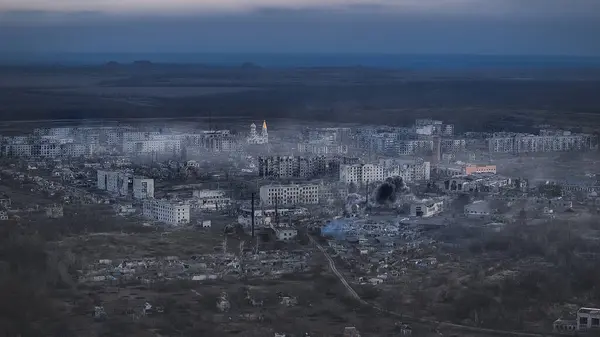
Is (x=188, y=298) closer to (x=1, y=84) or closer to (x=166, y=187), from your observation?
(x=166, y=187)

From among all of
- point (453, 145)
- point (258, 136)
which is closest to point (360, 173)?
point (453, 145)

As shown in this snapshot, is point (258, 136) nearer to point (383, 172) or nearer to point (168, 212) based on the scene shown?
point (383, 172)

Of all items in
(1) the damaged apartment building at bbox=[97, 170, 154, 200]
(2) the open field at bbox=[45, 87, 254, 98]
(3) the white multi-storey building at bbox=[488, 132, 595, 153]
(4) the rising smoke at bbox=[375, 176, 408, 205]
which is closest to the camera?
(4) the rising smoke at bbox=[375, 176, 408, 205]

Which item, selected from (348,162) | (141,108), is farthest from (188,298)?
(141,108)

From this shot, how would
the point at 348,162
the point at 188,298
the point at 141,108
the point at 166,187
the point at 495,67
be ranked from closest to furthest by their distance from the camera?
the point at 188,298 < the point at 166,187 < the point at 348,162 < the point at 141,108 < the point at 495,67

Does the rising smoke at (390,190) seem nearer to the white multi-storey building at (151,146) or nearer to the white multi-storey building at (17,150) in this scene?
the white multi-storey building at (151,146)

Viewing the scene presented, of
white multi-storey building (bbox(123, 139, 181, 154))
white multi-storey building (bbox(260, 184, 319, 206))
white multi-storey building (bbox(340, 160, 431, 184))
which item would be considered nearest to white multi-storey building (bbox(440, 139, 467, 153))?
white multi-storey building (bbox(340, 160, 431, 184))

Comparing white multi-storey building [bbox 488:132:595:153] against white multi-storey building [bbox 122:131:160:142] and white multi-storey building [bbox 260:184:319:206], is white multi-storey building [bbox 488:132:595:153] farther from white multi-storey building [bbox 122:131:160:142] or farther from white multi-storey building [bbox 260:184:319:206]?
white multi-storey building [bbox 260:184:319:206]
